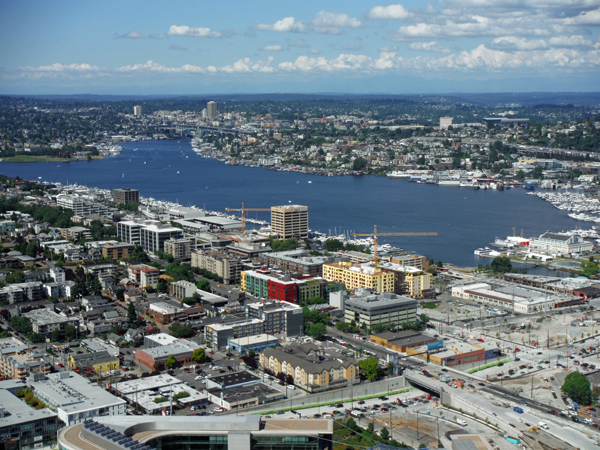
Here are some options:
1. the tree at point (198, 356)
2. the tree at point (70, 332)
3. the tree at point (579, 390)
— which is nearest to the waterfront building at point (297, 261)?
the tree at point (198, 356)

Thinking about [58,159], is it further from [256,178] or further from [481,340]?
[481,340]

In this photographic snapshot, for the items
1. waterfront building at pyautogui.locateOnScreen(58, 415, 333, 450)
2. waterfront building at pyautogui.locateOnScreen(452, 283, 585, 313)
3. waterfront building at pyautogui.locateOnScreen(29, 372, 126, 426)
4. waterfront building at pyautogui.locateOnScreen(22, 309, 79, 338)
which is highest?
waterfront building at pyautogui.locateOnScreen(58, 415, 333, 450)

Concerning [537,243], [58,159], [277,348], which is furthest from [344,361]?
[58,159]

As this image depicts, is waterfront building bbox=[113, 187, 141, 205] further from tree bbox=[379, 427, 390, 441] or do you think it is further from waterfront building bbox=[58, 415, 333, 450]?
waterfront building bbox=[58, 415, 333, 450]

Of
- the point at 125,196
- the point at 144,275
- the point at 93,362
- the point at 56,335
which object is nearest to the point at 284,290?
the point at 144,275

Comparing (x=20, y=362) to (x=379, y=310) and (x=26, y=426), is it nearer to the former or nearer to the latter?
(x=26, y=426)

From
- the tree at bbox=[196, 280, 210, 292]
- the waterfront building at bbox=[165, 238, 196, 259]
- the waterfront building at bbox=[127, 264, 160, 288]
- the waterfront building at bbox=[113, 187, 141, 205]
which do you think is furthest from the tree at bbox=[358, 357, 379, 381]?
the waterfront building at bbox=[113, 187, 141, 205]

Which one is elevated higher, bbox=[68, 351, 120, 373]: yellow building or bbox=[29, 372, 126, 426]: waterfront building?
bbox=[29, 372, 126, 426]: waterfront building
